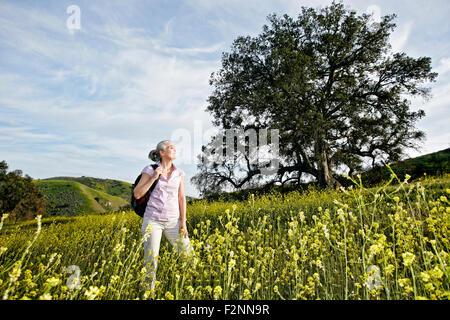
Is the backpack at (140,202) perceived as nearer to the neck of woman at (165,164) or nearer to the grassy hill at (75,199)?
the neck of woman at (165,164)

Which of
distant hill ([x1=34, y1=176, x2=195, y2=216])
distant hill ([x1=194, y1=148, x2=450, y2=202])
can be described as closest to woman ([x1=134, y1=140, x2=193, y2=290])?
distant hill ([x1=194, y1=148, x2=450, y2=202])

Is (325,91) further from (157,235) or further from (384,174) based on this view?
(157,235)

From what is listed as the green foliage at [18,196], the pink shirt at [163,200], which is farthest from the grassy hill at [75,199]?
the pink shirt at [163,200]

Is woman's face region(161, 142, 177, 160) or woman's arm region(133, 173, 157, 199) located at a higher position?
woman's face region(161, 142, 177, 160)

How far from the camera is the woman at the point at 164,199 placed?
357 cm

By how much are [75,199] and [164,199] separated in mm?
73948

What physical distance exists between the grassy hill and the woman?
62.6 metres

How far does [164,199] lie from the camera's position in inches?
147

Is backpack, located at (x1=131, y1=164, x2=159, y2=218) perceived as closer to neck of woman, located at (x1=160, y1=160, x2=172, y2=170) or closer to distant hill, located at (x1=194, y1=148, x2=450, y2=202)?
neck of woman, located at (x1=160, y1=160, x2=172, y2=170)

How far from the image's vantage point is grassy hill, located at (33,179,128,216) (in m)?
61.4

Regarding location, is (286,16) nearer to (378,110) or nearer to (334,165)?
(378,110)

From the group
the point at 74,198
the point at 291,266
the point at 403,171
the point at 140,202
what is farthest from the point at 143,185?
the point at 74,198

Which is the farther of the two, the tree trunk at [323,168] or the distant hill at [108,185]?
the distant hill at [108,185]
